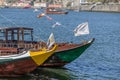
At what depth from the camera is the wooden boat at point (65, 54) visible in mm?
39656

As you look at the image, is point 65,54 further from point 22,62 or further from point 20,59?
point 20,59

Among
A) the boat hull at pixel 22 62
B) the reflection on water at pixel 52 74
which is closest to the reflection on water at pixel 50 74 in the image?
the reflection on water at pixel 52 74

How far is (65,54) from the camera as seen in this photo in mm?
40062

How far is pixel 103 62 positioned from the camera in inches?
1820

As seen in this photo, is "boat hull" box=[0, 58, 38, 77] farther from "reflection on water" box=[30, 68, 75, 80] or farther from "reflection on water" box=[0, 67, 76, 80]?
"reflection on water" box=[30, 68, 75, 80]

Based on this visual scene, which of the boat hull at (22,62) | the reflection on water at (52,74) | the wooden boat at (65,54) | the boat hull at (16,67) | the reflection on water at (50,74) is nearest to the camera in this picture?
the boat hull at (22,62)

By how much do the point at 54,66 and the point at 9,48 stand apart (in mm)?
5159

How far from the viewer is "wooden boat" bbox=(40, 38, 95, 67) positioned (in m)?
39.7

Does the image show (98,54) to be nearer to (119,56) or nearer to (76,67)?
(119,56)

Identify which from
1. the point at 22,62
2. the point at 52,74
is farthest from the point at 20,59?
the point at 52,74

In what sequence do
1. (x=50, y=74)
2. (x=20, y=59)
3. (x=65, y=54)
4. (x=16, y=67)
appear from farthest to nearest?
(x=65, y=54)
(x=50, y=74)
(x=16, y=67)
(x=20, y=59)

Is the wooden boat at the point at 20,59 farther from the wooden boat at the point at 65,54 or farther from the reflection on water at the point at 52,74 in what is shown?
the wooden boat at the point at 65,54

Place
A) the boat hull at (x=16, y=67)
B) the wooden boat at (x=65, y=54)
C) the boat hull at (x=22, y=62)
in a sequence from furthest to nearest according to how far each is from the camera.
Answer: the wooden boat at (x=65, y=54) → the boat hull at (x=16, y=67) → the boat hull at (x=22, y=62)

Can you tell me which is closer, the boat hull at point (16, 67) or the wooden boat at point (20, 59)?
the wooden boat at point (20, 59)
